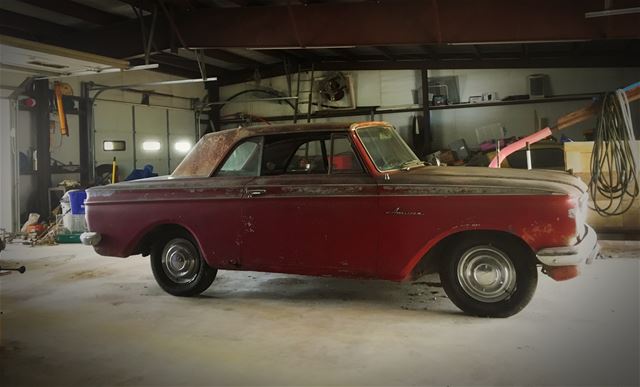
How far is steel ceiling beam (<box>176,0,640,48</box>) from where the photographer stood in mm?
6273

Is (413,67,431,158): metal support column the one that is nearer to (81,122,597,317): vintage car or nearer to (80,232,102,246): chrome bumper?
(81,122,597,317): vintage car

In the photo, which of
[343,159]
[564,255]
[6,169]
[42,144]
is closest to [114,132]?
[42,144]

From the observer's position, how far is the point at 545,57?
12.0 meters

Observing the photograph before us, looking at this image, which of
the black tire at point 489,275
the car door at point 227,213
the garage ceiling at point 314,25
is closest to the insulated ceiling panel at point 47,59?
the garage ceiling at point 314,25

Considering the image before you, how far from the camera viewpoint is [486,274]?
13.9ft

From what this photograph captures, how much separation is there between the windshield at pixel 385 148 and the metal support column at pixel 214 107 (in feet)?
37.0

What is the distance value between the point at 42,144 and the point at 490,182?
32.3ft

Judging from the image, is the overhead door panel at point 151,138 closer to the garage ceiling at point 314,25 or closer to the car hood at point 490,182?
the garage ceiling at point 314,25

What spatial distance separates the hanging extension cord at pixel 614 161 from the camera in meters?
6.60

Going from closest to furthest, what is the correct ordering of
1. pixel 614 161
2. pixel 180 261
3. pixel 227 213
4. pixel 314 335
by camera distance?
pixel 314 335 → pixel 227 213 → pixel 180 261 → pixel 614 161

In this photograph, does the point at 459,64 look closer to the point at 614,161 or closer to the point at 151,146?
the point at 614,161

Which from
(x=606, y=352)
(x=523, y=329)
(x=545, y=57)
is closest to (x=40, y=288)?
(x=523, y=329)

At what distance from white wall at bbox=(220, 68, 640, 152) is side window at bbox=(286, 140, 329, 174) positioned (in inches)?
343

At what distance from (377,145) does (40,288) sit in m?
4.30
